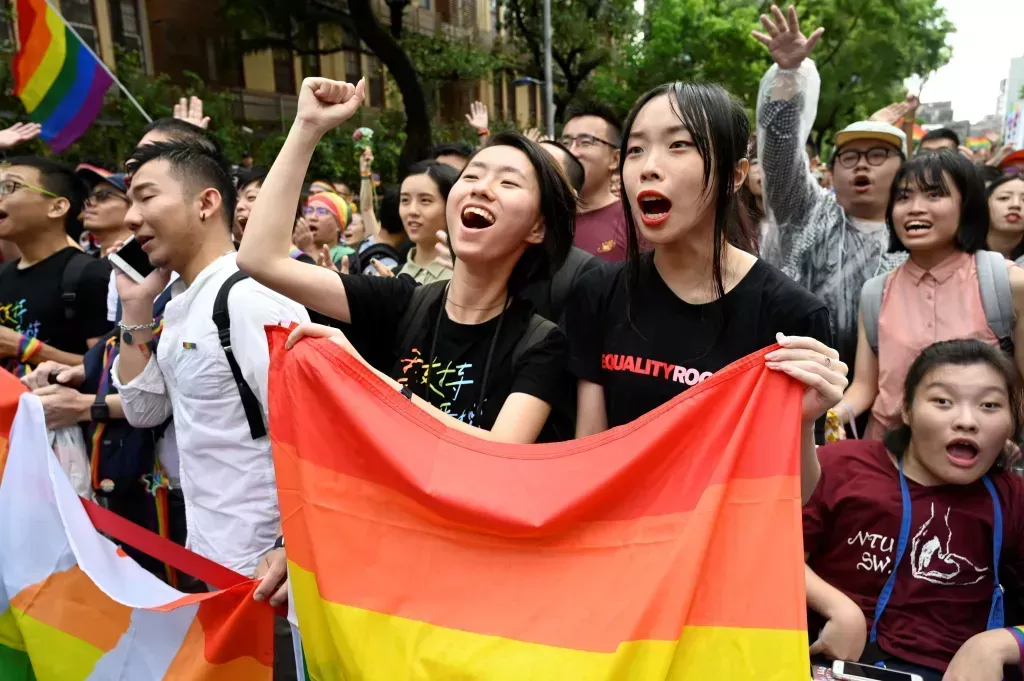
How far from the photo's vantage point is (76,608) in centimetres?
220

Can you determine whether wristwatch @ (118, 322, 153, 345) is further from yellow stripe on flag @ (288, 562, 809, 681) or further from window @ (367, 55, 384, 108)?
window @ (367, 55, 384, 108)

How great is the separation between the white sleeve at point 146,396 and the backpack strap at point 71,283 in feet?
3.84

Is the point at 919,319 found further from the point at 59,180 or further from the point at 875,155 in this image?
the point at 59,180

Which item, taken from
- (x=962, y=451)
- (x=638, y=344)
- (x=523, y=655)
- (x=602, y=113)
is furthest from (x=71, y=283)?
(x=962, y=451)

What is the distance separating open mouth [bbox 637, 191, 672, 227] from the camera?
1.77 meters

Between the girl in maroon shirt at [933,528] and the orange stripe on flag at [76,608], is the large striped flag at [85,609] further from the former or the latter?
the girl in maroon shirt at [933,528]

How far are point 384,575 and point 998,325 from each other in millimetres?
2410

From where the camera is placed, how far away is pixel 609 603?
5.04 feet

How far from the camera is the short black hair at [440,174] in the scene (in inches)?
156

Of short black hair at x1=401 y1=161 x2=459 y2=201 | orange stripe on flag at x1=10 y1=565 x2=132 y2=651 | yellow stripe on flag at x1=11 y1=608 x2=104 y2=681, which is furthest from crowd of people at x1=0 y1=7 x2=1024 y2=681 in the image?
short black hair at x1=401 y1=161 x2=459 y2=201

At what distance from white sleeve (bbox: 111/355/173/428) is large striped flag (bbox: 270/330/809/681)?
Result: 971 millimetres

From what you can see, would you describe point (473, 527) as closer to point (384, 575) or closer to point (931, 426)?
point (384, 575)

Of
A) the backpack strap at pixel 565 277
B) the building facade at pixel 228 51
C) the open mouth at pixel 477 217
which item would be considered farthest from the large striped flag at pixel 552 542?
the building facade at pixel 228 51

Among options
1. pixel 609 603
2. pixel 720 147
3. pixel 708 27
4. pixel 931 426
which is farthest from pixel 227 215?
pixel 708 27
